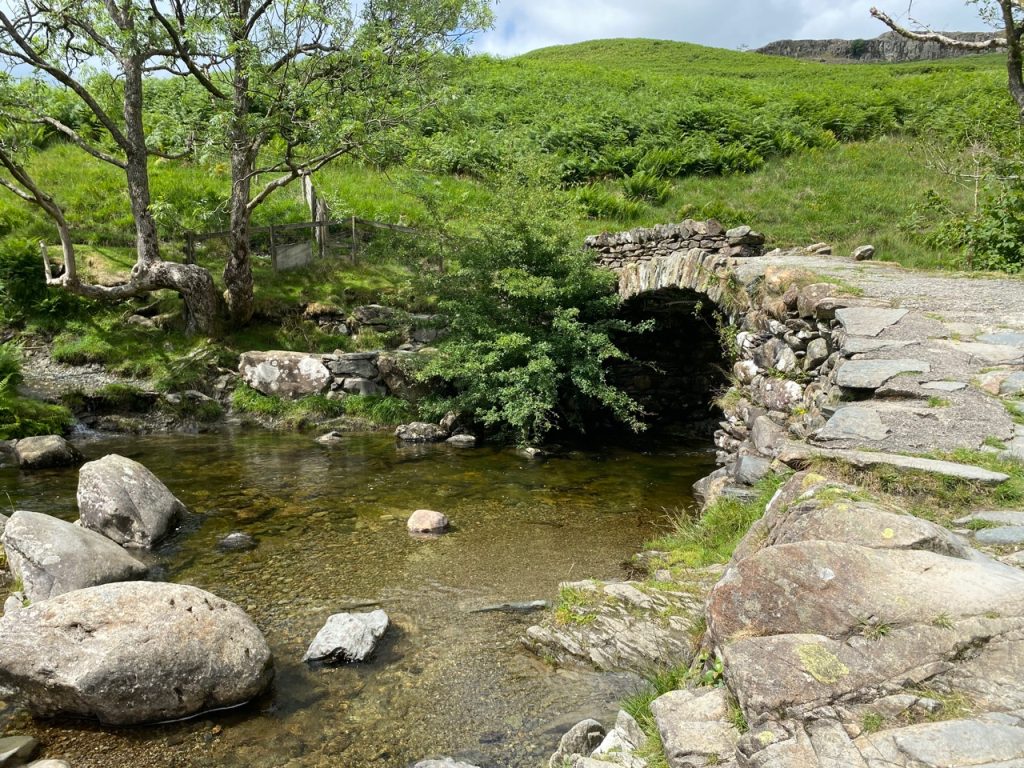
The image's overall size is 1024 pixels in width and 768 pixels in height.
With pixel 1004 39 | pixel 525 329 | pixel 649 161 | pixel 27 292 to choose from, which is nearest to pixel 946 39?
pixel 1004 39

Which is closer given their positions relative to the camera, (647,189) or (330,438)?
(330,438)

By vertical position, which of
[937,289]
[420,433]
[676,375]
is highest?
[937,289]

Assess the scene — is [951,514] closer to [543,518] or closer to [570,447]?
[543,518]

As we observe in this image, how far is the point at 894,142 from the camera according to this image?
26.0 m

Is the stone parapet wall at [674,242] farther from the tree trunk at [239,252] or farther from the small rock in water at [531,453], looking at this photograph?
the tree trunk at [239,252]

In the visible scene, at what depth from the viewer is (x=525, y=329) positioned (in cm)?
1269

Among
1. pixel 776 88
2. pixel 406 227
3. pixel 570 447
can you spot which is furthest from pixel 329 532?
pixel 776 88

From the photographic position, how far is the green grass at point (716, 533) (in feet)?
19.1

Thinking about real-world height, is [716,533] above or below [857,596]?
below

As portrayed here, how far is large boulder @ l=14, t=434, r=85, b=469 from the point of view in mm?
9961

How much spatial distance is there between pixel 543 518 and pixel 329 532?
251cm

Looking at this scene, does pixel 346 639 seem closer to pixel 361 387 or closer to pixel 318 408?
pixel 318 408

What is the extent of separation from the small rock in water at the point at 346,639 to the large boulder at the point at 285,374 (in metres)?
9.46

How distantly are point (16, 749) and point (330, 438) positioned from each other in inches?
348
